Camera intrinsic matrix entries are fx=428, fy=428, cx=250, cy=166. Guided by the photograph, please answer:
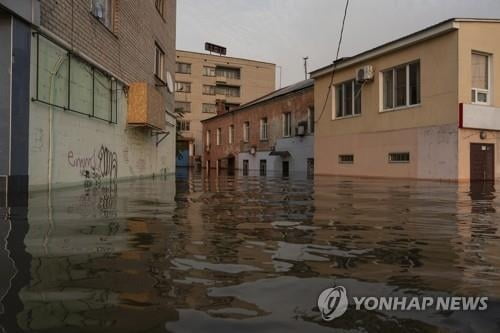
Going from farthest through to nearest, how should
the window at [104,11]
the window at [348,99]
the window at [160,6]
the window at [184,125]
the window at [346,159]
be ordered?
the window at [184,125] < the window at [346,159] < the window at [348,99] < the window at [160,6] < the window at [104,11]

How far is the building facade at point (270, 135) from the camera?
922 inches

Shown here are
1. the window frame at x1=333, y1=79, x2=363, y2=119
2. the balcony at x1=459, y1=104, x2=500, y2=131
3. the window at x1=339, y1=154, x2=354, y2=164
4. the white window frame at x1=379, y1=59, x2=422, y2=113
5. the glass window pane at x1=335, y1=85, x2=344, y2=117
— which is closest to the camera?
the balcony at x1=459, y1=104, x2=500, y2=131

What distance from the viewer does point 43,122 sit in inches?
279

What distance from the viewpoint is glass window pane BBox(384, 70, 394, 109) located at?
657 inches

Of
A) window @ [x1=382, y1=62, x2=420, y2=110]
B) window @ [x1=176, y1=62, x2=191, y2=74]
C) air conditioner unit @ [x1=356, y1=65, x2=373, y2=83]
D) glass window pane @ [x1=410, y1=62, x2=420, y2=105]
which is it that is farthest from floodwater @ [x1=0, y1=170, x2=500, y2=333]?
window @ [x1=176, y1=62, x2=191, y2=74]

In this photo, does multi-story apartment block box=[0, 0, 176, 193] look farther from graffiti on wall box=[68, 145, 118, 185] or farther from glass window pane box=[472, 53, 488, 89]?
glass window pane box=[472, 53, 488, 89]

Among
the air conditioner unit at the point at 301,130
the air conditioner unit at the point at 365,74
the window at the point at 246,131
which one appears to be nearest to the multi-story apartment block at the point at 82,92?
the air conditioner unit at the point at 365,74

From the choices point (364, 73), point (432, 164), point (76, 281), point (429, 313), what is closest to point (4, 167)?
point (76, 281)

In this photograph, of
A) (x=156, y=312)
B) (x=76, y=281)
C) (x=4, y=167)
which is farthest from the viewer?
(x=4, y=167)

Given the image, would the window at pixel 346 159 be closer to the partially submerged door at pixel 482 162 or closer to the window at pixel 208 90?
the partially submerged door at pixel 482 162

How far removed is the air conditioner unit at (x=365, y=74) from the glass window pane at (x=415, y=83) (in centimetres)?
177

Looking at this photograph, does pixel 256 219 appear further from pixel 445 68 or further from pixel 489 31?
pixel 489 31

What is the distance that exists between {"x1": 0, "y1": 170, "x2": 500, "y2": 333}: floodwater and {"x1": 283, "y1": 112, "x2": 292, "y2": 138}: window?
67.8 ft

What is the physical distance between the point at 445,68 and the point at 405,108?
80.1 inches
